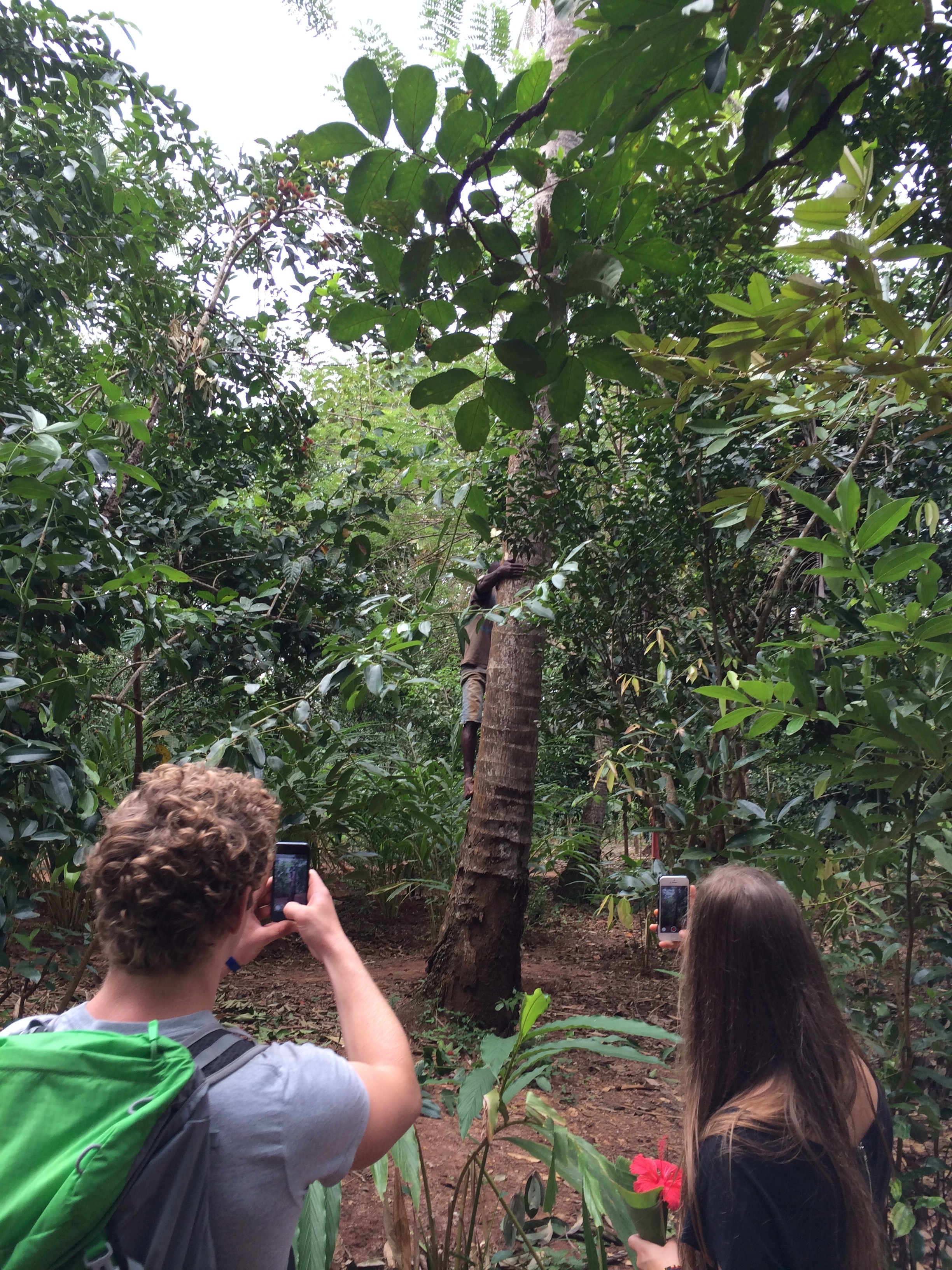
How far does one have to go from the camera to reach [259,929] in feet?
4.39

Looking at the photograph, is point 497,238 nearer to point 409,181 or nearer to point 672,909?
point 409,181

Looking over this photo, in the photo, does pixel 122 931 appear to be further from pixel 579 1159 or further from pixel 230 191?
pixel 230 191

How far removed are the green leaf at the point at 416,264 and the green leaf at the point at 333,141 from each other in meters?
0.16

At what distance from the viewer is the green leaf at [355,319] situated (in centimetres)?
142

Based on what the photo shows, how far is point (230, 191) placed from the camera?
246 inches

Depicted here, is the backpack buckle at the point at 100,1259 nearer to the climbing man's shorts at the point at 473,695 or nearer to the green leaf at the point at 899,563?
the green leaf at the point at 899,563

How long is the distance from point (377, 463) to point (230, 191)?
383 cm

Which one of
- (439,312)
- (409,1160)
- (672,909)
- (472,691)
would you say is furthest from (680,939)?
(472,691)

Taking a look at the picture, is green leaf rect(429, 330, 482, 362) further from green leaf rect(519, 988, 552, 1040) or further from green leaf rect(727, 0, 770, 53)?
green leaf rect(519, 988, 552, 1040)

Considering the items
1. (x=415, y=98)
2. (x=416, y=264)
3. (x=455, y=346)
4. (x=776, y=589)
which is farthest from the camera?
(x=776, y=589)

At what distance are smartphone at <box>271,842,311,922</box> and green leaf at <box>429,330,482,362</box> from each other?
0.87 metres

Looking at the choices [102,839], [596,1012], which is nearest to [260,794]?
[102,839]

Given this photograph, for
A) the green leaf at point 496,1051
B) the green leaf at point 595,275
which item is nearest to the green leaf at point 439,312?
the green leaf at point 595,275

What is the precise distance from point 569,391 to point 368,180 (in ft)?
1.53
